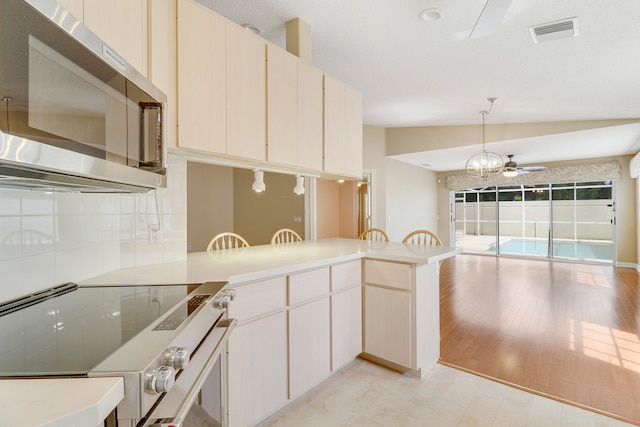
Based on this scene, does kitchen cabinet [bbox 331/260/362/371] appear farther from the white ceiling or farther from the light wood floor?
the white ceiling

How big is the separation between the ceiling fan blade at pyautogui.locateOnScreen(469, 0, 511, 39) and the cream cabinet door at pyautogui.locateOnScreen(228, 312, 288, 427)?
218cm

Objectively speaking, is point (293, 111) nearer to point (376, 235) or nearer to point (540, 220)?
point (376, 235)

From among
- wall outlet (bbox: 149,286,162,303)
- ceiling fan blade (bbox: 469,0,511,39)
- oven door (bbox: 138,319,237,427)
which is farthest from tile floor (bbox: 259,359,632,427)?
ceiling fan blade (bbox: 469,0,511,39)

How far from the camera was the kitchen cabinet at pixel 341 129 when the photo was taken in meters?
2.70

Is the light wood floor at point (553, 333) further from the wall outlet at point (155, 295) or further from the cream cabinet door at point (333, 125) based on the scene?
the wall outlet at point (155, 295)

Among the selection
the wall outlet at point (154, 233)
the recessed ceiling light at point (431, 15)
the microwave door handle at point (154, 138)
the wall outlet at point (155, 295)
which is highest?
the recessed ceiling light at point (431, 15)

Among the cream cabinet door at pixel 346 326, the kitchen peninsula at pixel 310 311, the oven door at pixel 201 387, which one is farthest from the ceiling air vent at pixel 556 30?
the oven door at pixel 201 387

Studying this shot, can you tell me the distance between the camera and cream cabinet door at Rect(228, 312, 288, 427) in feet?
5.26

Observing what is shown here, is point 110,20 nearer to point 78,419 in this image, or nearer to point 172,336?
point 172,336

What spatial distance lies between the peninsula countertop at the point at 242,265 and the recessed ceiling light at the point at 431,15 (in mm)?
1734

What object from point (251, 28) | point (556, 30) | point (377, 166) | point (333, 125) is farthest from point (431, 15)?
point (377, 166)

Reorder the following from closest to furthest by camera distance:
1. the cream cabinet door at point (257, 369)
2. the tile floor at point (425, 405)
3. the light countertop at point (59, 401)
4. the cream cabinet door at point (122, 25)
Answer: the light countertop at point (59, 401)
the cream cabinet door at point (122, 25)
the cream cabinet door at point (257, 369)
the tile floor at point (425, 405)

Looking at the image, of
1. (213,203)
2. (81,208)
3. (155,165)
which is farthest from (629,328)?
(213,203)

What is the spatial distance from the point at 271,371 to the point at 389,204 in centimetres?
469
